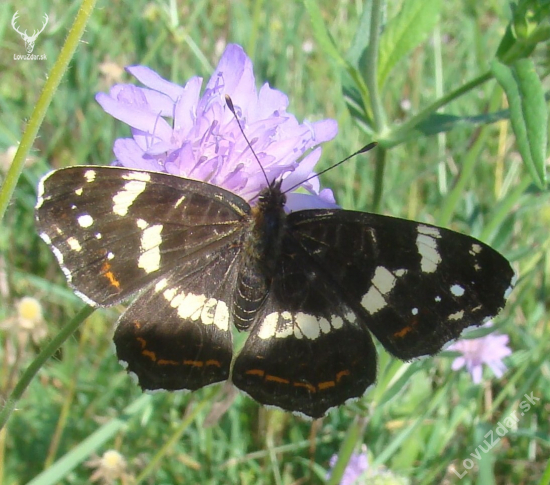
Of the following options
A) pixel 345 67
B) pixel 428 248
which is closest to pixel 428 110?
pixel 345 67

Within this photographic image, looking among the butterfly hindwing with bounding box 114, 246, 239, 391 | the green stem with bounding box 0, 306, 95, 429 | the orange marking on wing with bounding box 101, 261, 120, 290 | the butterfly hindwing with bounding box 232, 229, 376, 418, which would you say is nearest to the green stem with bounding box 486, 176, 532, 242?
the butterfly hindwing with bounding box 232, 229, 376, 418

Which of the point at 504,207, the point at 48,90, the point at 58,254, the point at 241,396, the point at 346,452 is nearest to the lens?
the point at 48,90

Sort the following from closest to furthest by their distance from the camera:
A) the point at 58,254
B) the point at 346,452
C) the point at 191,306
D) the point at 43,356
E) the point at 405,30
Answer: the point at 43,356 → the point at 58,254 → the point at 191,306 → the point at 405,30 → the point at 346,452

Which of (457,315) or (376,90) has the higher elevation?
(376,90)

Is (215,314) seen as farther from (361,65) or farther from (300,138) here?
(361,65)

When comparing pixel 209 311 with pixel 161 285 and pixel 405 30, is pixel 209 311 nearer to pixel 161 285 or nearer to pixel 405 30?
pixel 161 285

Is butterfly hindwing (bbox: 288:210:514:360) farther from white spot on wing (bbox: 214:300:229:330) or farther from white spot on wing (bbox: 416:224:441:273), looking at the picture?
white spot on wing (bbox: 214:300:229:330)

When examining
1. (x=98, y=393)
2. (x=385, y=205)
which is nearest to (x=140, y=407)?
(x=98, y=393)

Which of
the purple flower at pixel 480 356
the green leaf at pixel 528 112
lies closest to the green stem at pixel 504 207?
the purple flower at pixel 480 356
